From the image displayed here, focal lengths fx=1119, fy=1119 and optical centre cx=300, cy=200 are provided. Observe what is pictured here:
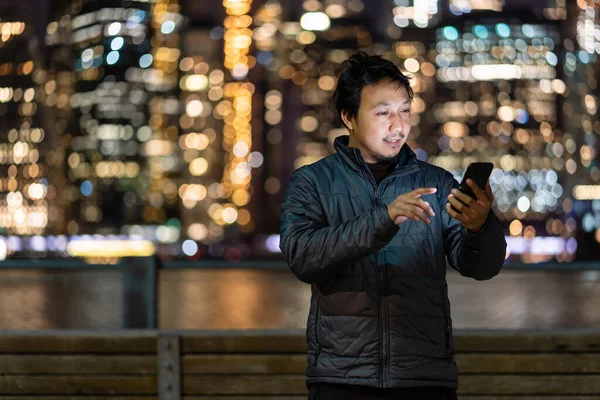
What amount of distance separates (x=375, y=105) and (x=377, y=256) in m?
0.40

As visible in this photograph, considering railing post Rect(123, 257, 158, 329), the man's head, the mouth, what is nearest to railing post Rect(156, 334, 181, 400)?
railing post Rect(123, 257, 158, 329)

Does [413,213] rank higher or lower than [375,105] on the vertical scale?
lower

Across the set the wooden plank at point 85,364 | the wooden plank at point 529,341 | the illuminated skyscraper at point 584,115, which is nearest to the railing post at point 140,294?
the wooden plank at point 85,364

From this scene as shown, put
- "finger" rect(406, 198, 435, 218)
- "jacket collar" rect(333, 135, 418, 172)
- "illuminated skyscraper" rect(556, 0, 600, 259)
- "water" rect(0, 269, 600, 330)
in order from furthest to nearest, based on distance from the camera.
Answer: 1. "illuminated skyscraper" rect(556, 0, 600, 259)
2. "water" rect(0, 269, 600, 330)
3. "jacket collar" rect(333, 135, 418, 172)
4. "finger" rect(406, 198, 435, 218)

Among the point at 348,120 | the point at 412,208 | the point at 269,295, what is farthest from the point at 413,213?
the point at 269,295

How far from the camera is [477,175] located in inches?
104

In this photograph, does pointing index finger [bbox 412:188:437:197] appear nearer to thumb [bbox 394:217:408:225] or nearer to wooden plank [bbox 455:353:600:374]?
thumb [bbox 394:217:408:225]

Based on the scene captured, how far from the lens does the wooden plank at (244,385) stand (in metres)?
5.45

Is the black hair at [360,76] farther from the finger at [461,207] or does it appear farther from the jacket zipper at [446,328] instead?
the jacket zipper at [446,328]

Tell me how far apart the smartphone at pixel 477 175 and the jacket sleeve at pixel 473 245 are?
0.13 meters

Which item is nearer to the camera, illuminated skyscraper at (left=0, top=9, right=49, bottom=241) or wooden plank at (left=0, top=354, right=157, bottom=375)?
wooden plank at (left=0, top=354, right=157, bottom=375)

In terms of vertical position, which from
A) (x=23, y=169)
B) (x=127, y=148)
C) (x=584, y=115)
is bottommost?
(x=23, y=169)

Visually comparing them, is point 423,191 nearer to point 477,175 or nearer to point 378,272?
point 477,175

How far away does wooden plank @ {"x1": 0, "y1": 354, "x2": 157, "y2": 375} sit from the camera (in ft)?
18.2
